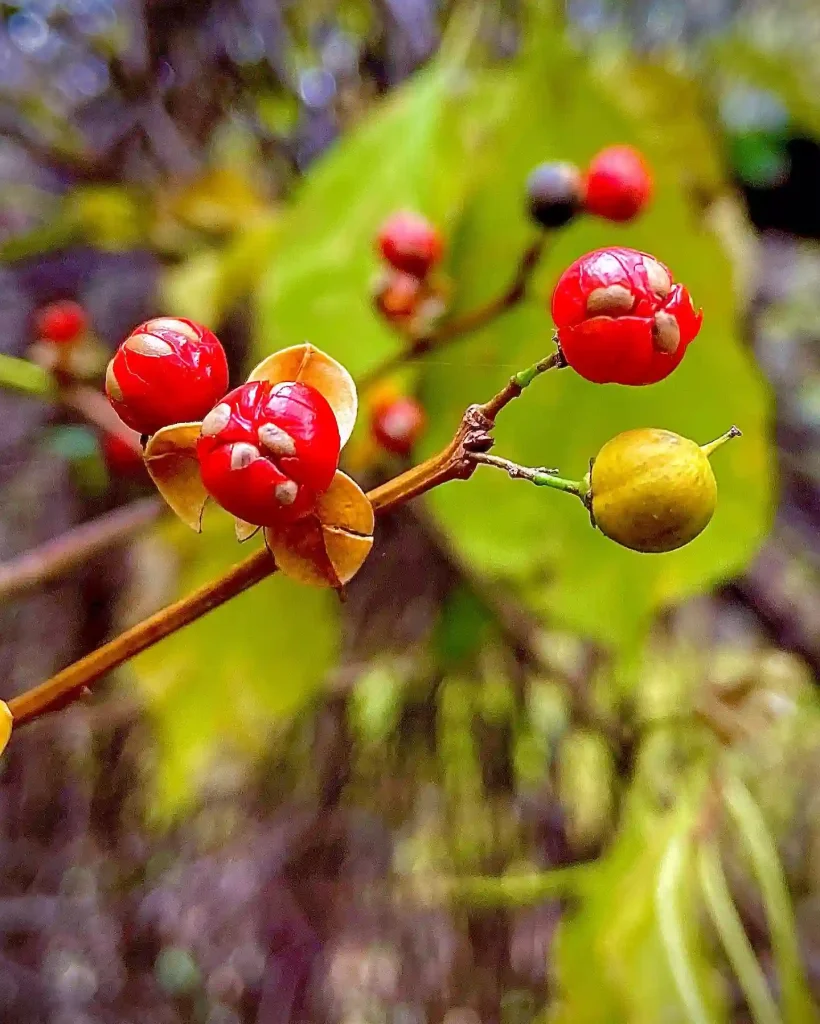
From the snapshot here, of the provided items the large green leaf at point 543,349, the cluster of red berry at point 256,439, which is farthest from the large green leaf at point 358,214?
the cluster of red berry at point 256,439

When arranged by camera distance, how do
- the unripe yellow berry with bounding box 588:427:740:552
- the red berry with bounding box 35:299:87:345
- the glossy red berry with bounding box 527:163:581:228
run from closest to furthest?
the unripe yellow berry with bounding box 588:427:740:552
the glossy red berry with bounding box 527:163:581:228
the red berry with bounding box 35:299:87:345

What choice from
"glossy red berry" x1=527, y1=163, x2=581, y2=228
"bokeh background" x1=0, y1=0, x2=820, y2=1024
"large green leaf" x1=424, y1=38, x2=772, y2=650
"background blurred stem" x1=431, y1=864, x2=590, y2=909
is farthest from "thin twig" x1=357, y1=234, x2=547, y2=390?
"background blurred stem" x1=431, y1=864, x2=590, y2=909

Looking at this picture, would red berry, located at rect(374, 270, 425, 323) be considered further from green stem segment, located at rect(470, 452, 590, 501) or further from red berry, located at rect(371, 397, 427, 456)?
green stem segment, located at rect(470, 452, 590, 501)

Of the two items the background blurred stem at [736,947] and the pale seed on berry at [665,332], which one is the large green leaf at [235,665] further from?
the pale seed on berry at [665,332]

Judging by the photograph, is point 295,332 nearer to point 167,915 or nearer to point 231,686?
point 231,686

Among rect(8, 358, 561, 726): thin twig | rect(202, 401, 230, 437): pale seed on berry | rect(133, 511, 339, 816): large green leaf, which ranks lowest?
rect(133, 511, 339, 816): large green leaf

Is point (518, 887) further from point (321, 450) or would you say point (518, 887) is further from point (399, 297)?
point (321, 450)

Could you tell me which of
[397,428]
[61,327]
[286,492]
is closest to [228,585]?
[286,492]
